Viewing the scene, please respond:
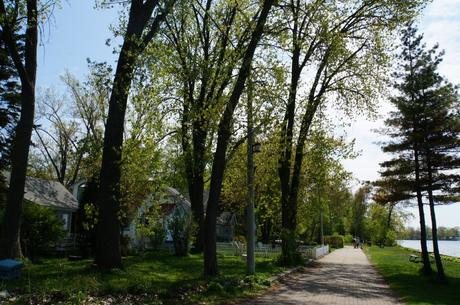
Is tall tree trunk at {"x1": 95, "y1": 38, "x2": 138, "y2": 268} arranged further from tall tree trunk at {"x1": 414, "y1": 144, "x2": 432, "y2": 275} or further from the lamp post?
tall tree trunk at {"x1": 414, "y1": 144, "x2": 432, "y2": 275}

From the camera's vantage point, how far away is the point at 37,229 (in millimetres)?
21078

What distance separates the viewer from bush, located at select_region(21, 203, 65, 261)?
20781 mm

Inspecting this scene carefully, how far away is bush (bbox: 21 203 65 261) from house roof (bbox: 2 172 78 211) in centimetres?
918

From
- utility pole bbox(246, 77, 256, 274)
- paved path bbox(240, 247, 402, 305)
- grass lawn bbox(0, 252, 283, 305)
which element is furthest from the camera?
utility pole bbox(246, 77, 256, 274)

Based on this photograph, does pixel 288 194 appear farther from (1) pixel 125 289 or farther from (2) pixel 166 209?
(1) pixel 125 289

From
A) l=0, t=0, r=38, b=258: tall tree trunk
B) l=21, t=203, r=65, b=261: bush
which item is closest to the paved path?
l=0, t=0, r=38, b=258: tall tree trunk

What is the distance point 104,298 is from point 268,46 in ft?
37.5

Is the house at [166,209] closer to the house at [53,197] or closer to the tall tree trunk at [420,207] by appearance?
the house at [53,197]

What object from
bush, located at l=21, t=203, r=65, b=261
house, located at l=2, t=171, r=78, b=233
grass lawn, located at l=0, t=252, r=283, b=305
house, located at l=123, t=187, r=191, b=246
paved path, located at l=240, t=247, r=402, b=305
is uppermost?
house, located at l=2, t=171, r=78, b=233

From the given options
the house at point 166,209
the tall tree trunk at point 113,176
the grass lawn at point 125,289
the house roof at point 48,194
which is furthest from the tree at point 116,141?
the house roof at point 48,194

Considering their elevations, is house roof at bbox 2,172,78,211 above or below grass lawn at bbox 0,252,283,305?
above

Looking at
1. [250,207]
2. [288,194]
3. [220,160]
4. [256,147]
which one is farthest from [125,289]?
[288,194]

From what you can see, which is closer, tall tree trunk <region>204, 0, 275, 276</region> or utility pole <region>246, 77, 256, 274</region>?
tall tree trunk <region>204, 0, 275, 276</region>

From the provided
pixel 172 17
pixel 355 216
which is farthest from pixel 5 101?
pixel 355 216
